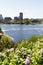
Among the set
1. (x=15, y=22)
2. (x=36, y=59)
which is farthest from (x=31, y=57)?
(x=15, y=22)

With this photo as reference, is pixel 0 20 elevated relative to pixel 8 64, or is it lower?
lower

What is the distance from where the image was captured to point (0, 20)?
95.9 metres

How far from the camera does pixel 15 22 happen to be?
106 metres

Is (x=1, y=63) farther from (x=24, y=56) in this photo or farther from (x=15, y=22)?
(x=15, y=22)

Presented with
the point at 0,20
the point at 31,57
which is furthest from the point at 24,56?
the point at 0,20

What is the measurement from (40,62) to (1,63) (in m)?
0.76

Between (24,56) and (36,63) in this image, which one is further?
(24,56)

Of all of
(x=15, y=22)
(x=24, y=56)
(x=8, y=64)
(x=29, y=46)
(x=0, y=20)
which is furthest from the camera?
(x=15, y=22)

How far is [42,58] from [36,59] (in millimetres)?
123

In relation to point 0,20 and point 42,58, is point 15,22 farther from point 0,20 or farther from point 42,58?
point 42,58

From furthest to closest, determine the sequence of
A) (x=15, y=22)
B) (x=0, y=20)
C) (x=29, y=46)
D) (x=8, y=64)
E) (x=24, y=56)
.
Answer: (x=15, y=22), (x=0, y=20), (x=29, y=46), (x=24, y=56), (x=8, y=64)

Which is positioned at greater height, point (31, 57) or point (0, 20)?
point (31, 57)

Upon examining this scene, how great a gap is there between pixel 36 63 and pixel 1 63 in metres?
0.68

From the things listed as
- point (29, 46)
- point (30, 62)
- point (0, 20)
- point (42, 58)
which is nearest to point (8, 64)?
point (30, 62)
